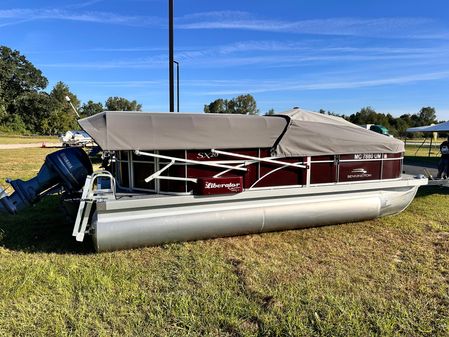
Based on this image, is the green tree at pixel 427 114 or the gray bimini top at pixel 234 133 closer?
the gray bimini top at pixel 234 133

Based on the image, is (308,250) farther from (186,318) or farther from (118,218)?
(118,218)

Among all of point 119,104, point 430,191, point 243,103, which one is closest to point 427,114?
point 243,103

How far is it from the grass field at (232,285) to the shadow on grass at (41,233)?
0.02m

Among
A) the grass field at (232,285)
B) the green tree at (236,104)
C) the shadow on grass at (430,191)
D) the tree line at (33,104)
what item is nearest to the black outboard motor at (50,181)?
the grass field at (232,285)

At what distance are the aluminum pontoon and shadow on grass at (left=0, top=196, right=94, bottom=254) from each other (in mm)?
399

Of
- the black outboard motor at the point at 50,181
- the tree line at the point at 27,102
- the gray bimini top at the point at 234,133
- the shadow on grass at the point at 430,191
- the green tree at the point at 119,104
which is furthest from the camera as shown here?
the green tree at the point at 119,104

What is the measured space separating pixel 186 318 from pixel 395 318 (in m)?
1.79

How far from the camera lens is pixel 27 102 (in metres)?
51.9

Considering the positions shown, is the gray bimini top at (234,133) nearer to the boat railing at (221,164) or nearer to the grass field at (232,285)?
the boat railing at (221,164)

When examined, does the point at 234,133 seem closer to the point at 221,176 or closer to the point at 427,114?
the point at 221,176

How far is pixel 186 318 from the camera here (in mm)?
2893

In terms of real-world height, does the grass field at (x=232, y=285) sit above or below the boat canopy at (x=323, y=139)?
below

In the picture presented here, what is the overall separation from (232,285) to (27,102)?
58.0 metres

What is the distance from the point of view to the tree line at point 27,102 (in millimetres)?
48625
